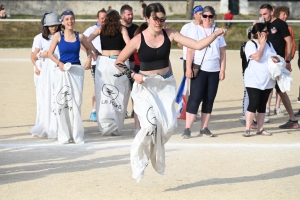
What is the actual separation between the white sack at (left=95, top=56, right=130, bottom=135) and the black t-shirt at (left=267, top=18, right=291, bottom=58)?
109 inches

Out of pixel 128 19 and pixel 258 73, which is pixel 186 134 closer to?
pixel 258 73

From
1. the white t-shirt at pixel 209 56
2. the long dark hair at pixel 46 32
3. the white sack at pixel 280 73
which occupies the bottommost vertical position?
the white sack at pixel 280 73

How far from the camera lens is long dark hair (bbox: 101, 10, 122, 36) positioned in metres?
10.9

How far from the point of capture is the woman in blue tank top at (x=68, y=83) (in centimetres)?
1033

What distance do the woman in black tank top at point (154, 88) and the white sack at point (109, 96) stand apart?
3.13m

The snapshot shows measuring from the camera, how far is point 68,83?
10.4m

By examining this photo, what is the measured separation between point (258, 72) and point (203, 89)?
853 mm

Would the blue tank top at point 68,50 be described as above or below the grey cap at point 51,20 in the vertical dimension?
below

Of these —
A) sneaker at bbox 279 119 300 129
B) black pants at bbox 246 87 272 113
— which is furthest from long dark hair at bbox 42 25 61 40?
sneaker at bbox 279 119 300 129

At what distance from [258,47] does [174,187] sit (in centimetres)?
377

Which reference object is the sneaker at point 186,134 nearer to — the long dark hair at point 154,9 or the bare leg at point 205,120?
the bare leg at point 205,120

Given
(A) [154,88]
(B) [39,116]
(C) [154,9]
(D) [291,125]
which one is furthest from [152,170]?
(D) [291,125]

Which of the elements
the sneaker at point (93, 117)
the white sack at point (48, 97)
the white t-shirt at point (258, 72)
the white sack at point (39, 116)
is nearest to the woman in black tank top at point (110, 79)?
the white sack at point (48, 97)

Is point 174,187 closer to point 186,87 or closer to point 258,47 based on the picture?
point 258,47
